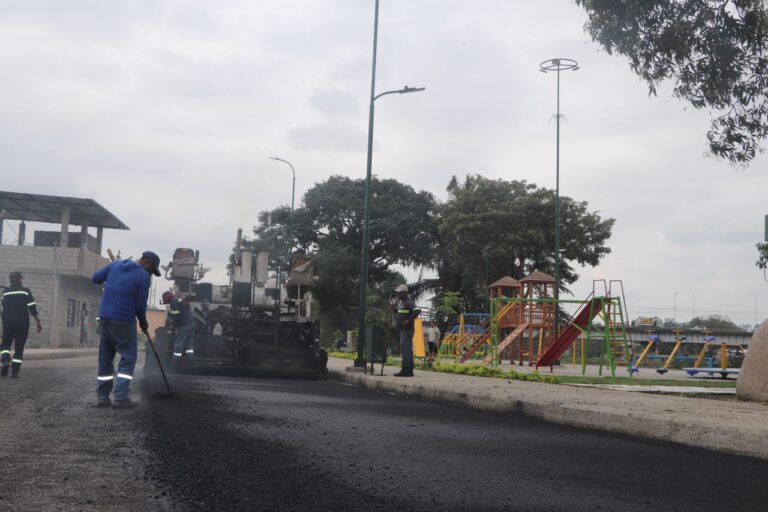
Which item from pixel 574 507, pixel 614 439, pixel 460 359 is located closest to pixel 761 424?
pixel 614 439

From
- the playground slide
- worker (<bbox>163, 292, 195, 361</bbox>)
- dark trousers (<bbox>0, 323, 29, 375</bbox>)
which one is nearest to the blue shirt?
dark trousers (<bbox>0, 323, 29, 375</bbox>)

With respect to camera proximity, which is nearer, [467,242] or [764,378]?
[764,378]

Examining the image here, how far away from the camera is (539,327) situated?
24.6 meters

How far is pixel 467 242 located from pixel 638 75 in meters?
36.1

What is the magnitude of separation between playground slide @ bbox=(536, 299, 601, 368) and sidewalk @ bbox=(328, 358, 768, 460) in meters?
5.34

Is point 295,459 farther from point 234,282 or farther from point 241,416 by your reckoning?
point 234,282

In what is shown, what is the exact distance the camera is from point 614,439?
7594mm

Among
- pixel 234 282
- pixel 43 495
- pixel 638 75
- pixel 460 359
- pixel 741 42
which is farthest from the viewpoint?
pixel 460 359

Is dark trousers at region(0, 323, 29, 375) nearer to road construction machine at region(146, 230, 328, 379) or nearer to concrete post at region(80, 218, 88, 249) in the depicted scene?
road construction machine at region(146, 230, 328, 379)

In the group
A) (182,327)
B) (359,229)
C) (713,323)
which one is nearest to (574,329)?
(182,327)

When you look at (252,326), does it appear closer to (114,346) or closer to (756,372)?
(114,346)

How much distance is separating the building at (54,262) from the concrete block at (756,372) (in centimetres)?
3131

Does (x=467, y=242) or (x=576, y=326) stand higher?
(x=467, y=242)

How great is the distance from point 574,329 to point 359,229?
1505 inches
